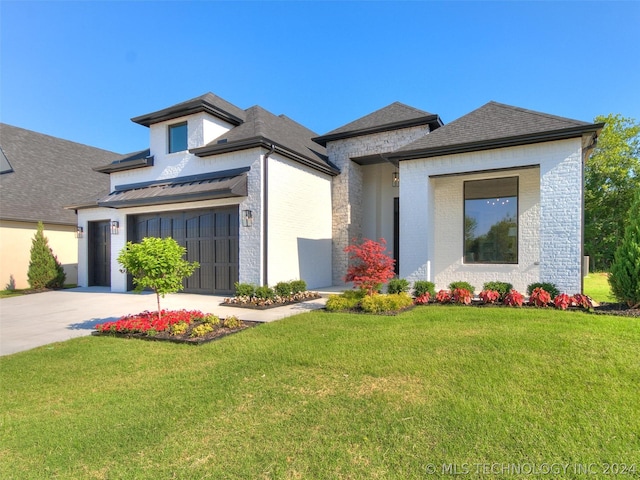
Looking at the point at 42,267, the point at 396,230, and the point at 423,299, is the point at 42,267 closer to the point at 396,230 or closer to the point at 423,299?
the point at 396,230

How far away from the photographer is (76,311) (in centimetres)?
928

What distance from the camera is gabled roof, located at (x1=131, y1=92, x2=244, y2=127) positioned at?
11.5m

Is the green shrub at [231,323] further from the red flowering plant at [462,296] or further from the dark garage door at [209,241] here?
the red flowering plant at [462,296]

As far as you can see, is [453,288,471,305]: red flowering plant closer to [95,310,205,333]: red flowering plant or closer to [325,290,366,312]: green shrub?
[325,290,366,312]: green shrub

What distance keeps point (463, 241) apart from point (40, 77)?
15.3 meters

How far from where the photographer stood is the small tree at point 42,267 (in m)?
14.4

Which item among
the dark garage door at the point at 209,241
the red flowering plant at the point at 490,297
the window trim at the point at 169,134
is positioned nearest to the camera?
the red flowering plant at the point at 490,297

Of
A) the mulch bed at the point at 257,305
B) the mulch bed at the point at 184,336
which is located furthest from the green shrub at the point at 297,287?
the mulch bed at the point at 184,336

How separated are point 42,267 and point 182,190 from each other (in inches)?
349

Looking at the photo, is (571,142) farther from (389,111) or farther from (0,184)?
(0,184)

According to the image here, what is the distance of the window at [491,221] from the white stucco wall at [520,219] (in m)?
0.25

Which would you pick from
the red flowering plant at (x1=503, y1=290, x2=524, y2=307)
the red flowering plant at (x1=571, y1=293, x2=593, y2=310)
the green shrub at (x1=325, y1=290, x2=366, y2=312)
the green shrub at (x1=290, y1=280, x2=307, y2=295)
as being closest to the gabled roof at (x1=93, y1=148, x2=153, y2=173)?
the green shrub at (x1=290, y1=280, x2=307, y2=295)

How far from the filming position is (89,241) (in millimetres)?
15242

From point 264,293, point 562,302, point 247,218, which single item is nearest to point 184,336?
point 264,293
